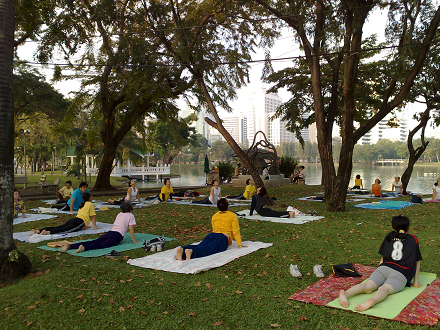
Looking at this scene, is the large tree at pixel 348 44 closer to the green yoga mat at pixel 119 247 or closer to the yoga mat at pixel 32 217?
the green yoga mat at pixel 119 247

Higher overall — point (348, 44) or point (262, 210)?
point (348, 44)

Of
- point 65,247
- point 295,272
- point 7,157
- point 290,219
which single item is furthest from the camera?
point 290,219

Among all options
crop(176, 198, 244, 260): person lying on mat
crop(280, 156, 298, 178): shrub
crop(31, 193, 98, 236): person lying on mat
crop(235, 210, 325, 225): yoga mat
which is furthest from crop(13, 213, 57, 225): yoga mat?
crop(280, 156, 298, 178): shrub

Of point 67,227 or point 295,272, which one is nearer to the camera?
point 295,272

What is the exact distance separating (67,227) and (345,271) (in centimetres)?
666

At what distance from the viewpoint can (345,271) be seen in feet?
17.6

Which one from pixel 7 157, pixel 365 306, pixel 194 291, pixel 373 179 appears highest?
pixel 7 157

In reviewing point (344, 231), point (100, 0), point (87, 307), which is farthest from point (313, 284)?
point (100, 0)

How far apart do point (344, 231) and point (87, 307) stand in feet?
21.3

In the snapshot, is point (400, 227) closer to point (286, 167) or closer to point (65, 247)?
point (65, 247)

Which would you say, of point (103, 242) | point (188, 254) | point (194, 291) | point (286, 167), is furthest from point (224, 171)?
point (194, 291)

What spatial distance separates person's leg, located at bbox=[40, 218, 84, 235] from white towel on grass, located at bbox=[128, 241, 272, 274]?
323 centimetres

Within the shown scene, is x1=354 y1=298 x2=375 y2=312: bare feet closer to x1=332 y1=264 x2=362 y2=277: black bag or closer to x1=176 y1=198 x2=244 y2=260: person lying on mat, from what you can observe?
x1=332 y1=264 x2=362 y2=277: black bag

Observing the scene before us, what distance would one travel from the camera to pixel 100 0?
631 inches
